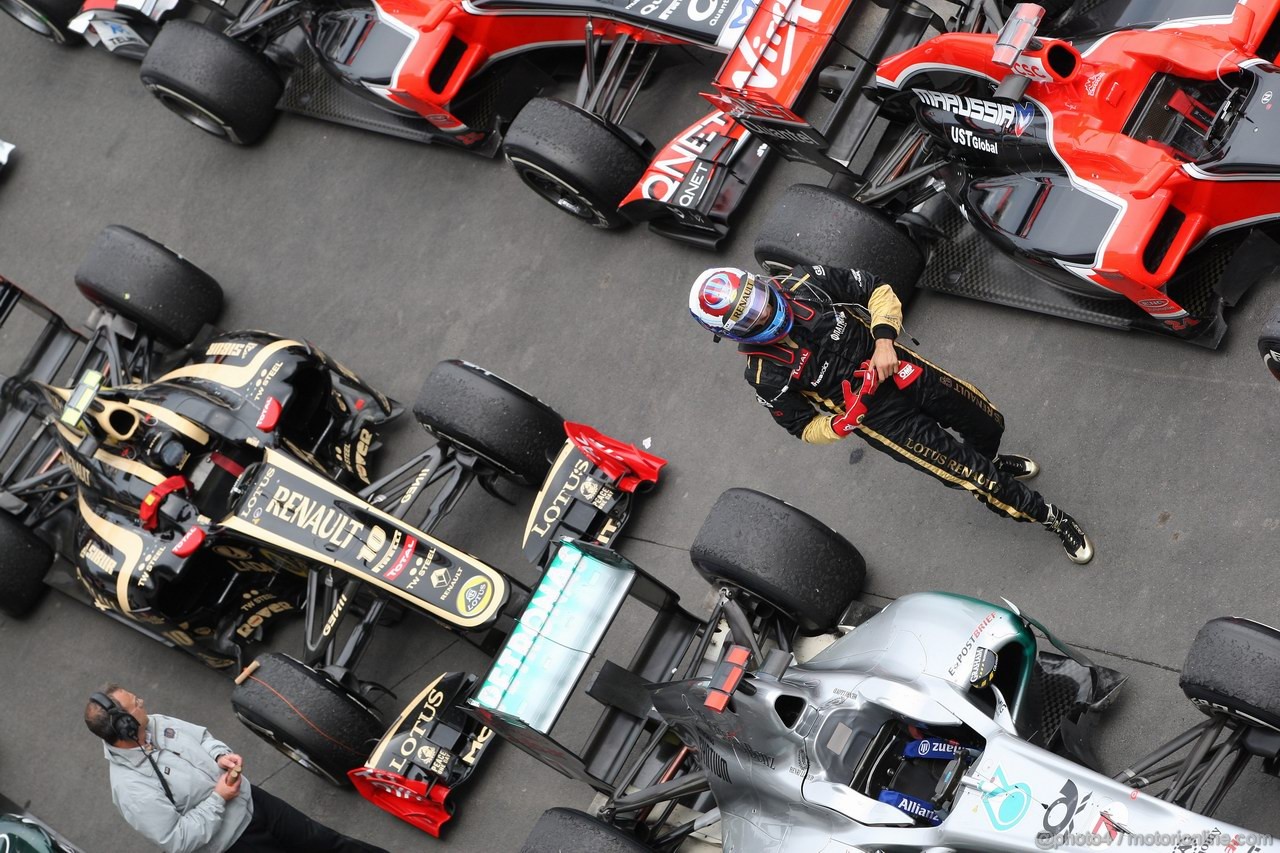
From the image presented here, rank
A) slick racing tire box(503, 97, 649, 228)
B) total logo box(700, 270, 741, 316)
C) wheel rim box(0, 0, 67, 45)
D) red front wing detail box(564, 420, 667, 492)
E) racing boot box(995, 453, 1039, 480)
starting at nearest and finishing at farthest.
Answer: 1. total logo box(700, 270, 741, 316)
2. racing boot box(995, 453, 1039, 480)
3. red front wing detail box(564, 420, 667, 492)
4. slick racing tire box(503, 97, 649, 228)
5. wheel rim box(0, 0, 67, 45)

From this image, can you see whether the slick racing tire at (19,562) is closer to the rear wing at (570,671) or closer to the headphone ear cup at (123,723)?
the headphone ear cup at (123,723)

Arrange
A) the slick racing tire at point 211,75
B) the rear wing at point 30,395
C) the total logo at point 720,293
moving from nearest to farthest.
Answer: the total logo at point 720,293 → the rear wing at point 30,395 → the slick racing tire at point 211,75

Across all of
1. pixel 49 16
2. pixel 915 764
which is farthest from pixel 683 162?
pixel 49 16

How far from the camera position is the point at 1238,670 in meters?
5.03

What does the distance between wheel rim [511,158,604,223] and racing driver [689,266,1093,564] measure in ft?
7.14

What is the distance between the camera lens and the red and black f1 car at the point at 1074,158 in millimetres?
5840

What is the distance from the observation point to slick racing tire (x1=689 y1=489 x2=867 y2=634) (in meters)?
6.29

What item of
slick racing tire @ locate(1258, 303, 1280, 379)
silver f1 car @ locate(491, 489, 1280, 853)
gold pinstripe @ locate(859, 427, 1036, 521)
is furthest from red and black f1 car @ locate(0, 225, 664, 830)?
slick racing tire @ locate(1258, 303, 1280, 379)

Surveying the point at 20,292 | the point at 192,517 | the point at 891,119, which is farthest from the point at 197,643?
the point at 891,119

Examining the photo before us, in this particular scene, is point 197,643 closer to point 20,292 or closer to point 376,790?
point 376,790

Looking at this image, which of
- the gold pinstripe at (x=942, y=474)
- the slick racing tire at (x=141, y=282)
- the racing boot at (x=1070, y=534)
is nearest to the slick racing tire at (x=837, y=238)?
the gold pinstripe at (x=942, y=474)

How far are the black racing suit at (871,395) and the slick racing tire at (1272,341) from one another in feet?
3.59

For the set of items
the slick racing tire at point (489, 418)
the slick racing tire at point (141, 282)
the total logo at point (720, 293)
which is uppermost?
the total logo at point (720, 293)

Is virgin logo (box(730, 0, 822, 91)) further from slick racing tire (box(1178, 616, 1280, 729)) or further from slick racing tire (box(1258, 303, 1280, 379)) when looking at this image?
slick racing tire (box(1178, 616, 1280, 729))
